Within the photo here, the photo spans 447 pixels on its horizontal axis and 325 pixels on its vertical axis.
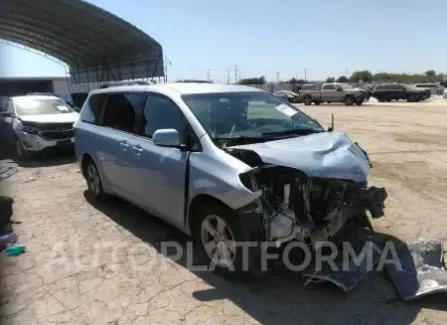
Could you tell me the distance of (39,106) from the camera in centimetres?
1132

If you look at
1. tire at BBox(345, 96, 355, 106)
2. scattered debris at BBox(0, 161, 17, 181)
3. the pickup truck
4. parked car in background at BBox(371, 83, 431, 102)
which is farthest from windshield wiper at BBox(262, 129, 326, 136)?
parked car in background at BBox(371, 83, 431, 102)

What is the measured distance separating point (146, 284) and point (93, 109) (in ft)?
10.8

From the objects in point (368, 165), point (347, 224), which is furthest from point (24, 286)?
point (368, 165)

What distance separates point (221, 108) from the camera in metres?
4.47

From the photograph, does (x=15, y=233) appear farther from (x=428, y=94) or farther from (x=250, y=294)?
(x=428, y=94)

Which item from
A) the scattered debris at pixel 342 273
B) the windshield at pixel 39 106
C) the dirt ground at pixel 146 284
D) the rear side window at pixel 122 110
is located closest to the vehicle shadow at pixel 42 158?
the windshield at pixel 39 106

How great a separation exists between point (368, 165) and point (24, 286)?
3451 mm

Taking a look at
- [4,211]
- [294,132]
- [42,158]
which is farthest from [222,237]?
[42,158]

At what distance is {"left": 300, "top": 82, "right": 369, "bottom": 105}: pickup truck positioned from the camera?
33875 mm

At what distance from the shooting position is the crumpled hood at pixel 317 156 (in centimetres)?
348

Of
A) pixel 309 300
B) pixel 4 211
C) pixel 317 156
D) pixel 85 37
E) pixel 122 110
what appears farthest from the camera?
pixel 85 37

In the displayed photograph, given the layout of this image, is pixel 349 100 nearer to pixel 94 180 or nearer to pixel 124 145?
pixel 94 180

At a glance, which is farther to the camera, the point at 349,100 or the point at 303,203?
the point at 349,100

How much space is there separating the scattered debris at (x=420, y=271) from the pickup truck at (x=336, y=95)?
31508 millimetres
